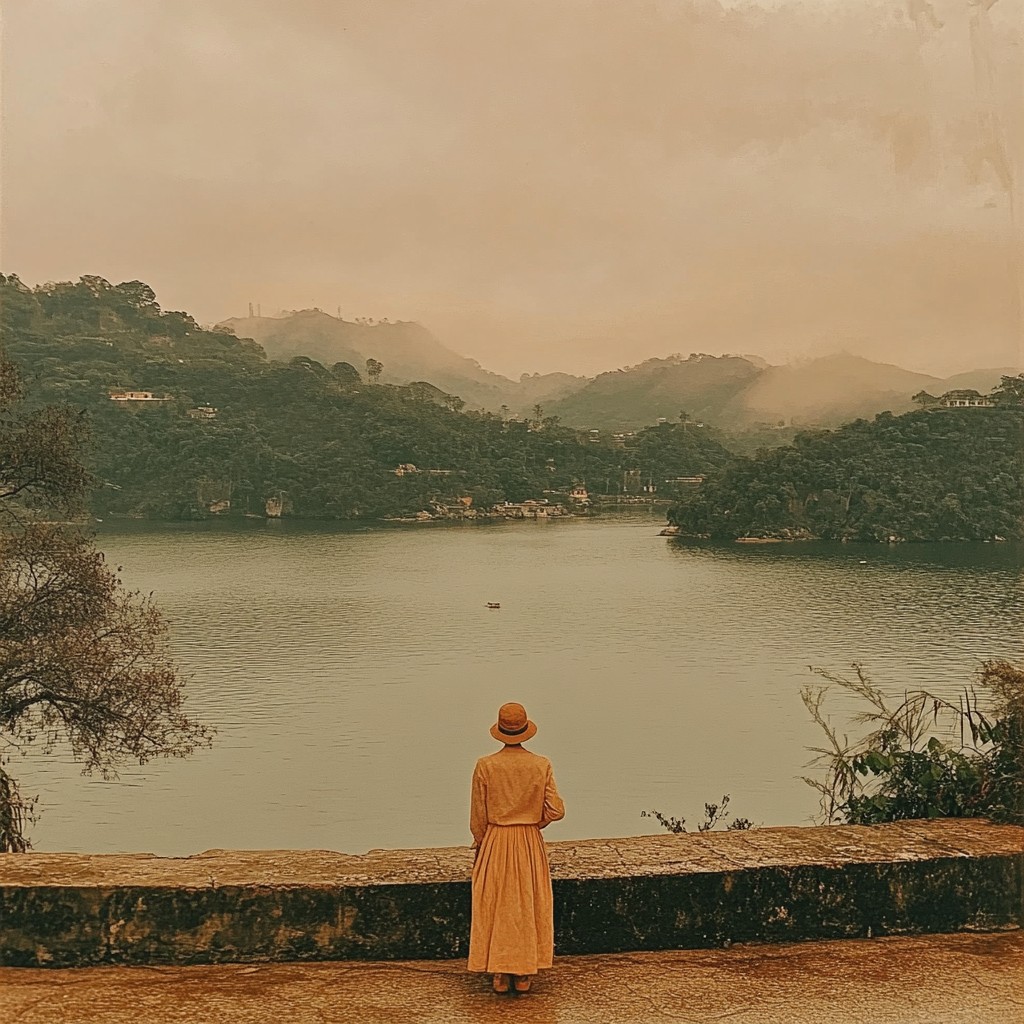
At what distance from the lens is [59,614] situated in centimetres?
945

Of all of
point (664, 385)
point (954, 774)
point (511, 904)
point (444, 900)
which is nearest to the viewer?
point (511, 904)

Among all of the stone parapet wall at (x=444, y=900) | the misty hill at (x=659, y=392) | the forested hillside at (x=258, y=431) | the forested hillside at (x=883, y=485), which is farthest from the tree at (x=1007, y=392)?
the stone parapet wall at (x=444, y=900)

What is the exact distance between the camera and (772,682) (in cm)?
1570

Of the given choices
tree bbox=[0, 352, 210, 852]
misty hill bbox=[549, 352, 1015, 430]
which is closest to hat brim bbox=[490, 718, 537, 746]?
tree bbox=[0, 352, 210, 852]

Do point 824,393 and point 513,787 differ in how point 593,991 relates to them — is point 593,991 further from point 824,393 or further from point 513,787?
point 824,393

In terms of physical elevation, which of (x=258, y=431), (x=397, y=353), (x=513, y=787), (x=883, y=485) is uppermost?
(x=397, y=353)

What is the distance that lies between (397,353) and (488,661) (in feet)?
15.2

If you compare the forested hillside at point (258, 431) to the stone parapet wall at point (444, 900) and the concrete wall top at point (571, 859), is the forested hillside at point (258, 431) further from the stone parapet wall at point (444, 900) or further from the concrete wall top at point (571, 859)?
the stone parapet wall at point (444, 900)

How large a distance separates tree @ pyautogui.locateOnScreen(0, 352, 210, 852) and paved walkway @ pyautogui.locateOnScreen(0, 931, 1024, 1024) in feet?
24.2

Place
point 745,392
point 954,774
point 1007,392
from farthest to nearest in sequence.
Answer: point 745,392, point 1007,392, point 954,774

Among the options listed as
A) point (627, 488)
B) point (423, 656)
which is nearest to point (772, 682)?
point (627, 488)

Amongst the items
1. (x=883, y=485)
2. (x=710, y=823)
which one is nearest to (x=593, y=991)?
(x=710, y=823)

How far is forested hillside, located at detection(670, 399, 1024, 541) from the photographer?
512 inches

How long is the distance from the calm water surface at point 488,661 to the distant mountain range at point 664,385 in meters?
2.09
